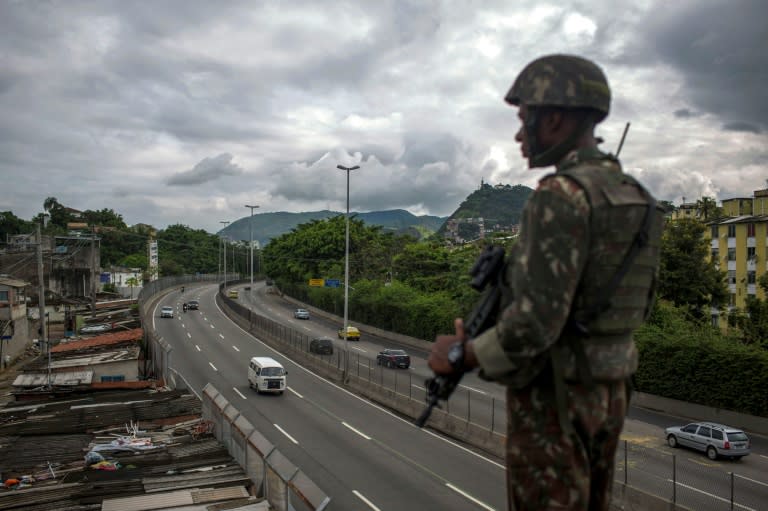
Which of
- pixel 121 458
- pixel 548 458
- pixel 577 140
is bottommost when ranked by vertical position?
pixel 121 458

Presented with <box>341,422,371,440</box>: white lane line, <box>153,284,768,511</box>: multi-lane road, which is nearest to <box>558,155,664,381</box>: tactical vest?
<box>153,284,768,511</box>: multi-lane road

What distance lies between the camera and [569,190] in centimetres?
297

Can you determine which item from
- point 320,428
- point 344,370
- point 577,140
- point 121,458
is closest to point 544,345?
point 577,140

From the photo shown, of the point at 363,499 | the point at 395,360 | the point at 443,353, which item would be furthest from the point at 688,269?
the point at 443,353

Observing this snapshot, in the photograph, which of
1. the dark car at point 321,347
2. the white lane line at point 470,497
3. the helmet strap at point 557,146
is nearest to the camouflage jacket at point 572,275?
the helmet strap at point 557,146

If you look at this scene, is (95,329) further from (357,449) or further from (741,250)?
(741,250)

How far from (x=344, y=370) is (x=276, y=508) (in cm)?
3005

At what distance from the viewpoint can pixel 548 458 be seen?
312 centimetres

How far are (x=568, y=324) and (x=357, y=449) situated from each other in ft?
70.4

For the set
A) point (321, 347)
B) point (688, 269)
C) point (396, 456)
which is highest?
point (688, 269)

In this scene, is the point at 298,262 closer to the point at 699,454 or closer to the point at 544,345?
the point at 699,454

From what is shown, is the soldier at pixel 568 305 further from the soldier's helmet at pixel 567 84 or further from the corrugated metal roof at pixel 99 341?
the corrugated metal roof at pixel 99 341

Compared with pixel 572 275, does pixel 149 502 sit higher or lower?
lower

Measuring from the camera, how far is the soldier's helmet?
3188 mm
